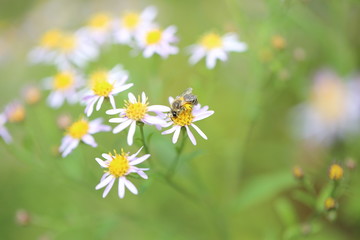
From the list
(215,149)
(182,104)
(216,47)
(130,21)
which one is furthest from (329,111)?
(182,104)

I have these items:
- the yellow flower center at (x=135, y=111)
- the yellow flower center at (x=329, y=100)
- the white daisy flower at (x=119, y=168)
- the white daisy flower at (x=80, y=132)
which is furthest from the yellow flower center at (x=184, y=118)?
the yellow flower center at (x=329, y=100)

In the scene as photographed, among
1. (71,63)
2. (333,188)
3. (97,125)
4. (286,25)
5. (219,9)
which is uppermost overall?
(219,9)

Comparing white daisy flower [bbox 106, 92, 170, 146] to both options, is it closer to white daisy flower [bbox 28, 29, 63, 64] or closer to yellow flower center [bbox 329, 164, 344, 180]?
yellow flower center [bbox 329, 164, 344, 180]

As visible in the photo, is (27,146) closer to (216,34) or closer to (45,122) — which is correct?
(45,122)

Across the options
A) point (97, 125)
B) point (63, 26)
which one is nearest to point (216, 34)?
point (97, 125)

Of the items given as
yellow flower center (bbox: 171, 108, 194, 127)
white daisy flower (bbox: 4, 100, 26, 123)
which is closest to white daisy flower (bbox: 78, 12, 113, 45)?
white daisy flower (bbox: 4, 100, 26, 123)

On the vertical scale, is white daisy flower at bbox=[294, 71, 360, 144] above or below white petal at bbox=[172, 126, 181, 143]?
above

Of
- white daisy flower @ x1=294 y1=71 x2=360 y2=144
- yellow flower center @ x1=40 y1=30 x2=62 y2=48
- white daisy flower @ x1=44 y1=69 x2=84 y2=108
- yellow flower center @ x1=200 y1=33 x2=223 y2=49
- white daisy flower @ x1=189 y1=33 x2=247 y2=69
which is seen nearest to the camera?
white daisy flower @ x1=189 y1=33 x2=247 y2=69
